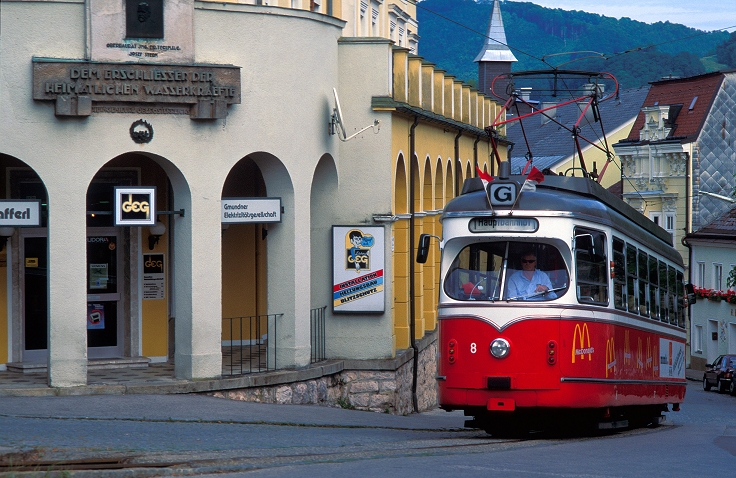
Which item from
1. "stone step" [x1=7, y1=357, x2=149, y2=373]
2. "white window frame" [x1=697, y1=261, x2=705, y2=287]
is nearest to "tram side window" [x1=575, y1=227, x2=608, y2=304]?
"stone step" [x1=7, y1=357, x2=149, y2=373]

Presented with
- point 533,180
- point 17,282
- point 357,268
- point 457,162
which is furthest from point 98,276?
point 457,162

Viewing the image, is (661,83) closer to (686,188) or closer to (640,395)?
(686,188)

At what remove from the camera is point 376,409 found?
867 inches

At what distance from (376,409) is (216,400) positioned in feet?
16.5

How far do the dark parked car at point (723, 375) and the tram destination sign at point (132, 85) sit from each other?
101ft

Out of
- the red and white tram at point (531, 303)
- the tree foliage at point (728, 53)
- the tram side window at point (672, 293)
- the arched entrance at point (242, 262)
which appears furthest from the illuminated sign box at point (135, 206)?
the tree foliage at point (728, 53)

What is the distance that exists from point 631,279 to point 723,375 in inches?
1206

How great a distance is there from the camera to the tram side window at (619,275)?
15391mm

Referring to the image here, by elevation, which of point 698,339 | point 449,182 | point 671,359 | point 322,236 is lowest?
point 698,339

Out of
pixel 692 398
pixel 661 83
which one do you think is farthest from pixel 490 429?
pixel 661 83

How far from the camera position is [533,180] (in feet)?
49.5

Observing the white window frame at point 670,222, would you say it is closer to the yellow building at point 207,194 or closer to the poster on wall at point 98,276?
the yellow building at point 207,194

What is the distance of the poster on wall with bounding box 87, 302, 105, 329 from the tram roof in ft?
25.6

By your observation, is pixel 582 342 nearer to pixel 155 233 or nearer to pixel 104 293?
pixel 155 233
